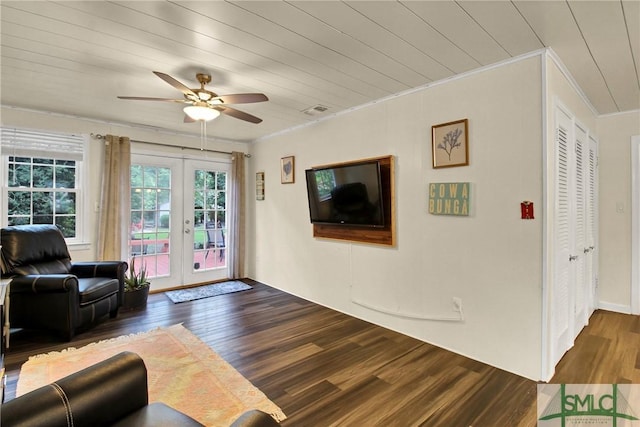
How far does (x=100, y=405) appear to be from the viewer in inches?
47.8

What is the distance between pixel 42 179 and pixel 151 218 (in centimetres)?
132

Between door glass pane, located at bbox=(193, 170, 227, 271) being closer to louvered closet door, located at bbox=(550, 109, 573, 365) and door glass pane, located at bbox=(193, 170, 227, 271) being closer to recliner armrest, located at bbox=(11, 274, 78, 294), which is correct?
recliner armrest, located at bbox=(11, 274, 78, 294)

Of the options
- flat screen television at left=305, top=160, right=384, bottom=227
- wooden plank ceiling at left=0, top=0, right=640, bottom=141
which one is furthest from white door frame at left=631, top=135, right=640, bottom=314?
flat screen television at left=305, top=160, right=384, bottom=227

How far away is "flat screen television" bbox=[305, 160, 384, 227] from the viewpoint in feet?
10.8

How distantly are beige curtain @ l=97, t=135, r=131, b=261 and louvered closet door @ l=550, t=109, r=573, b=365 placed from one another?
4.80m

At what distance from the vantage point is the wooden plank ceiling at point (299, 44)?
1.83 meters

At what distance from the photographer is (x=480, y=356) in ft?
8.55

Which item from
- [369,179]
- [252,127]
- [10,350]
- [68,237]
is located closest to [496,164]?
[369,179]

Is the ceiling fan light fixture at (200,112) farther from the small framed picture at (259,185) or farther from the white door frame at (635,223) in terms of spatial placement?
the white door frame at (635,223)

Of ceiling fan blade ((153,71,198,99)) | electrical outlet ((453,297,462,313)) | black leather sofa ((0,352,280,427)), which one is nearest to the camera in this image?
black leather sofa ((0,352,280,427))

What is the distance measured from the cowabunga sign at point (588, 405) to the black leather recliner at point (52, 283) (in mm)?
3816

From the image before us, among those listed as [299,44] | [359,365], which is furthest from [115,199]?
[359,365]

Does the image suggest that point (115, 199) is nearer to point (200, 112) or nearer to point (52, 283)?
point (52, 283)

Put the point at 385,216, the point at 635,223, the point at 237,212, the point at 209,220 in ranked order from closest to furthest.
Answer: the point at 385,216, the point at 635,223, the point at 209,220, the point at 237,212
